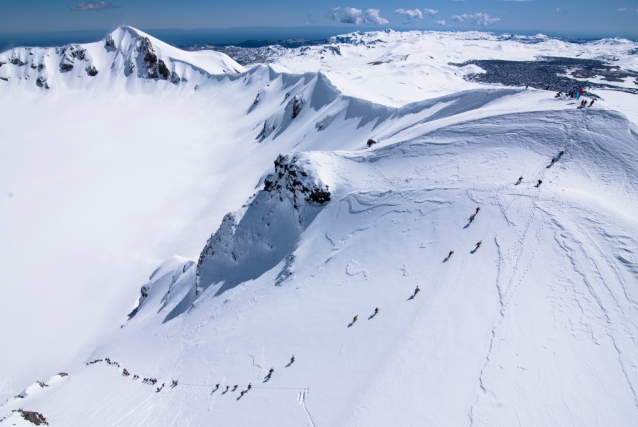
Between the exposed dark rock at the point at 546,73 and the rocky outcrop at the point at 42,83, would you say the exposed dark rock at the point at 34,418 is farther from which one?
the exposed dark rock at the point at 546,73

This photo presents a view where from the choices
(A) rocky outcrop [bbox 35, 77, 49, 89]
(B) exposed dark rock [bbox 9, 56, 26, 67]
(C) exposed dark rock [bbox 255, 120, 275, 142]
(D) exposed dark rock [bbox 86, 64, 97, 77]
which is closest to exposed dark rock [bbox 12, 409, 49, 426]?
(C) exposed dark rock [bbox 255, 120, 275, 142]

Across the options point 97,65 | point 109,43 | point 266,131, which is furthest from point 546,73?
point 97,65

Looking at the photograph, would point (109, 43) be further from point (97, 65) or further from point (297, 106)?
point (297, 106)

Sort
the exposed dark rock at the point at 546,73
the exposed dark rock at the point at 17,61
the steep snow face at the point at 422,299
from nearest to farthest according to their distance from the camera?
the steep snow face at the point at 422,299, the exposed dark rock at the point at 17,61, the exposed dark rock at the point at 546,73

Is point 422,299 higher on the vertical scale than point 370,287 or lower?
higher

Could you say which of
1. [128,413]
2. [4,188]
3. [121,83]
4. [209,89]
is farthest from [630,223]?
[121,83]

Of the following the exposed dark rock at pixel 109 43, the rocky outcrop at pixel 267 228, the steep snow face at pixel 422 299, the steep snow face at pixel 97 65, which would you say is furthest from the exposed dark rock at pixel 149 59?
the steep snow face at pixel 422 299

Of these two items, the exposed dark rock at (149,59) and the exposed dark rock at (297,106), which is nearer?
the exposed dark rock at (297,106)
